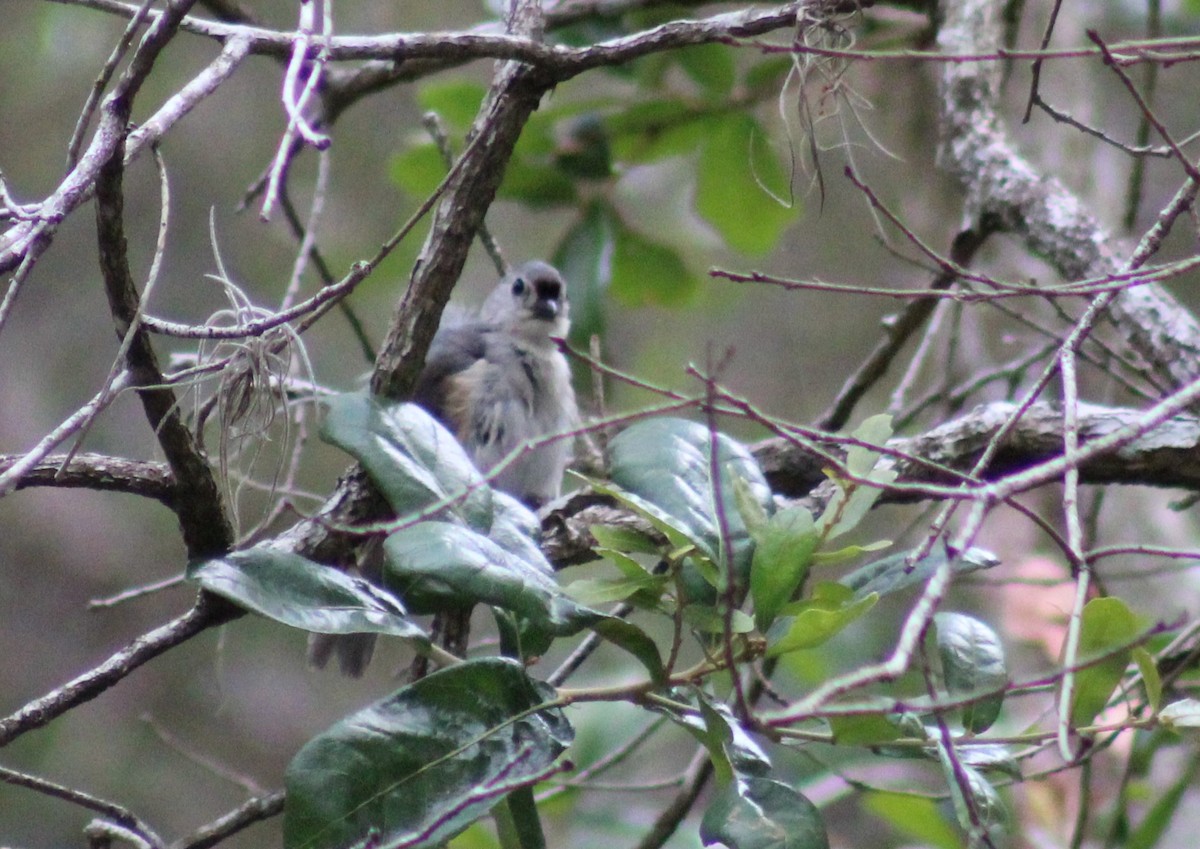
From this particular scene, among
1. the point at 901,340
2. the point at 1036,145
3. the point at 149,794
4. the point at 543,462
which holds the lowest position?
the point at 149,794

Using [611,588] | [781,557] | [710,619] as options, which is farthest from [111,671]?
[781,557]

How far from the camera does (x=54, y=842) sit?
18.7 feet

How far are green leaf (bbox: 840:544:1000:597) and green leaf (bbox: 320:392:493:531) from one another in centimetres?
59

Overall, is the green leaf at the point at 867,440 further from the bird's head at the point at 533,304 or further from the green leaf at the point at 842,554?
the bird's head at the point at 533,304

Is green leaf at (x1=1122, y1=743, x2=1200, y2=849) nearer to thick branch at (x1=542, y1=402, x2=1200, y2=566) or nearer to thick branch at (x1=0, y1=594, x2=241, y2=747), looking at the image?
thick branch at (x1=542, y1=402, x2=1200, y2=566)

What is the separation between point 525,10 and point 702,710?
1.55 meters

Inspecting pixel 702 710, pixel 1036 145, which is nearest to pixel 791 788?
pixel 702 710

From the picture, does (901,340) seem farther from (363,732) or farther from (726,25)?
(363,732)

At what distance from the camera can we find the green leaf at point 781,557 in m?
1.64

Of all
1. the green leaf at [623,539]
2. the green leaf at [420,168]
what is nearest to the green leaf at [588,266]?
the green leaf at [420,168]

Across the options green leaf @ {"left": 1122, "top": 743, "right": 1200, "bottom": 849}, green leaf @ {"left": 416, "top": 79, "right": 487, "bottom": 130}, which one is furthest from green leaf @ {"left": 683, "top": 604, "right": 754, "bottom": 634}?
green leaf @ {"left": 416, "top": 79, "right": 487, "bottom": 130}

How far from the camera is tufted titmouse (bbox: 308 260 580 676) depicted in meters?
3.90

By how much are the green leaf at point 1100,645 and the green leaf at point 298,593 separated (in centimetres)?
95

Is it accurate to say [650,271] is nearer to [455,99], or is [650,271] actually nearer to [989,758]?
[455,99]
